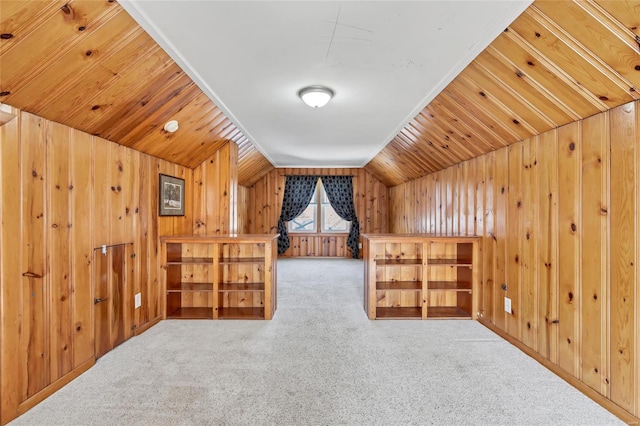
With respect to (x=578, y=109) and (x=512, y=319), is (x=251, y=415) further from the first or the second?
(x=578, y=109)

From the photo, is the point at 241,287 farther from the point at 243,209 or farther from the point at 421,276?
the point at 243,209

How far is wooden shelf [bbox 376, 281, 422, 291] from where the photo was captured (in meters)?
3.35

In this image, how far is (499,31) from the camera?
1684 mm

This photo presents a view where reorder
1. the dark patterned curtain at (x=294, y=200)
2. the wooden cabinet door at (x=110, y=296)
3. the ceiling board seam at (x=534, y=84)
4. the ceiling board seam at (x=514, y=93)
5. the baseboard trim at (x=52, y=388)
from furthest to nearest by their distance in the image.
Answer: the dark patterned curtain at (x=294, y=200), the wooden cabinet door at (x=110, y=296), the ceiling board seam at (x=514, y=93), the ceiling board seam at (x=534, y=84), the baseboard trim at (x=52, y=388)

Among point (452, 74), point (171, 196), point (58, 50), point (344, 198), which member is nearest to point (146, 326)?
point (171, 196)

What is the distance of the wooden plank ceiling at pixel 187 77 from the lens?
1362mm

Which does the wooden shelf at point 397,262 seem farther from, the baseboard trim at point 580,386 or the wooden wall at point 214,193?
the wooden wall at point 214,193

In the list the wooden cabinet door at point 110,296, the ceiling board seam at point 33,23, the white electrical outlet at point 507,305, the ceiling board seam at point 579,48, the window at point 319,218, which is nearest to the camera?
the ceiling board seam at point 33,23

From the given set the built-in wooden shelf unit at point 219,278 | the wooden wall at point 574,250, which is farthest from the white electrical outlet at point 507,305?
the built-in wooden shelf unit at point 219,278

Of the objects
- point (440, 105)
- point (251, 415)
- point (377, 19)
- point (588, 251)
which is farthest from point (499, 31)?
point (251, 415)

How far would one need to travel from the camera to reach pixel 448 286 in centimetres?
347

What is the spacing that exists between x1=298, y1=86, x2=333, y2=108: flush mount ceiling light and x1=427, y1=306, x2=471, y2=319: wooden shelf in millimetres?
2636

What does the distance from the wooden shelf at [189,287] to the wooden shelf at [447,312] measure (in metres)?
2.63

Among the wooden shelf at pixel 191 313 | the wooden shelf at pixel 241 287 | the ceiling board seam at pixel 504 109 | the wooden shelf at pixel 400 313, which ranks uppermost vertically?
the ceiling board seam at pixel 504 109
